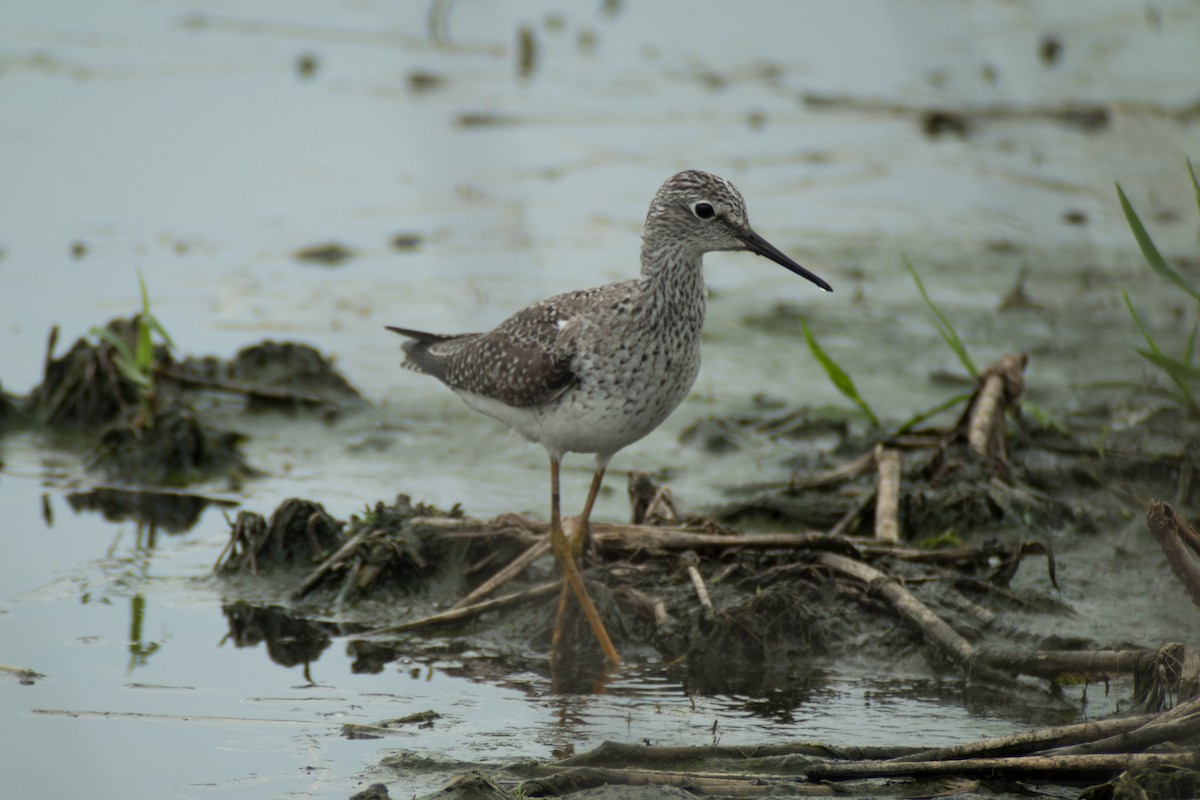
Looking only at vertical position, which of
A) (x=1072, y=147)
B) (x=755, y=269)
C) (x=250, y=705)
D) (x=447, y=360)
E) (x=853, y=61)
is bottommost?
(x=250, y=705)

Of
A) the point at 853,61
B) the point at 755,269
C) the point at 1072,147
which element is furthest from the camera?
the point at 853,61

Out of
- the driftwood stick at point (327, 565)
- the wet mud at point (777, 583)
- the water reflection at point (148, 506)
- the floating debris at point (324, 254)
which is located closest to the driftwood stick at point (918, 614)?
the wet mud at point (777, 583)

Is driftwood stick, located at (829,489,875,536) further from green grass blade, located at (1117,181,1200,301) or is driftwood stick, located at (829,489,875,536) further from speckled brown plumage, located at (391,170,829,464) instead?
green grass blade, located at (1117,181,1200,301)

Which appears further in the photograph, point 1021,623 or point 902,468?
point 902,468

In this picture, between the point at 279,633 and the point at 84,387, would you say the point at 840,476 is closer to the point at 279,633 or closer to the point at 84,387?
the point at 279,633

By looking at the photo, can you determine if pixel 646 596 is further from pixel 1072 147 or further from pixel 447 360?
pixel 1072 147

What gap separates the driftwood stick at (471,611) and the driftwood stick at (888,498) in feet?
4.81

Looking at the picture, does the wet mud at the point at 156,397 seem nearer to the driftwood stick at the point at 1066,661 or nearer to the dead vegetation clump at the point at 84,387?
the dead vegetation clump at the point at 84,387

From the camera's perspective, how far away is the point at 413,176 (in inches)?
487

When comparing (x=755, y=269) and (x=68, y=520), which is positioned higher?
(x=755, y=269)

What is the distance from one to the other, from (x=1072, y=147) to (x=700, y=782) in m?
10.6

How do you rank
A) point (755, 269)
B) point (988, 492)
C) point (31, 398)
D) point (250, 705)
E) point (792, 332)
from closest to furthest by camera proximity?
point (250, 705) → point (988, 492) → point (31, 398) → point (792, 332) → point (755, 269)

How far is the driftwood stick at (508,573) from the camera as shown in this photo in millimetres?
6133

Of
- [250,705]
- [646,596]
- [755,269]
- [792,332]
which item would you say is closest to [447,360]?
[646,596]
